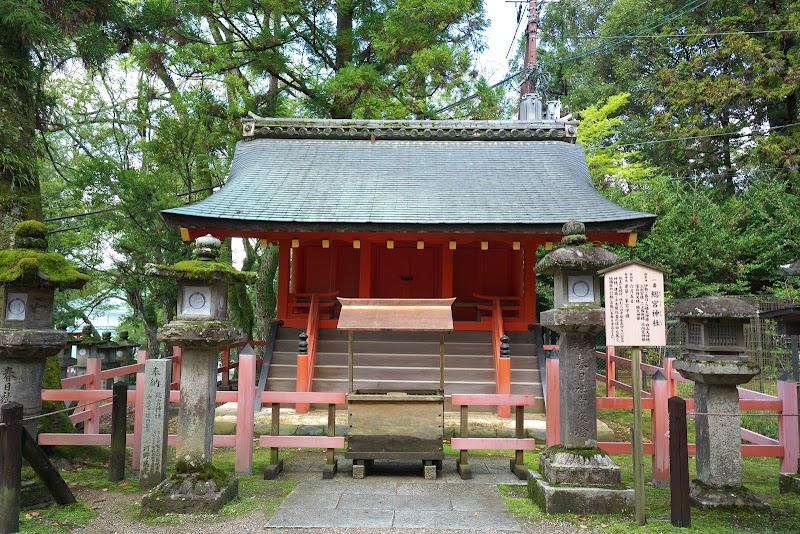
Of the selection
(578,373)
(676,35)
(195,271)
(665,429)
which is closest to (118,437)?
(195,271)

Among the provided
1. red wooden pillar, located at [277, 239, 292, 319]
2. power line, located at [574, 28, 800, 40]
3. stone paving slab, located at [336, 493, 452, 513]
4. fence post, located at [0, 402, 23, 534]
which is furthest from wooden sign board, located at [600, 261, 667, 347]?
power line, located at [574, 28, 800, 40]

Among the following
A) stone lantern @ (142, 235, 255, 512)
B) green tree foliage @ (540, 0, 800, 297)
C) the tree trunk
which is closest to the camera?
stone lantern @ (142, 235, 255, 512)

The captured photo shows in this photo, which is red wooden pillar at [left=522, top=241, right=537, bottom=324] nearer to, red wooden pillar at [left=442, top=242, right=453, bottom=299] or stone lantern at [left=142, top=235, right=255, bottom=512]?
red wooden pillar at [left=442, top=242, right=453, bottom=299]

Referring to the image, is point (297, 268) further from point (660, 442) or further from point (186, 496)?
point (660, 442)

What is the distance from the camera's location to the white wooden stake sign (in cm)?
449

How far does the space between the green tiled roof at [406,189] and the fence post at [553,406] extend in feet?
11.8

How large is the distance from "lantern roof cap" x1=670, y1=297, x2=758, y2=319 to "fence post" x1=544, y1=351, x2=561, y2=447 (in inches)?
62.6

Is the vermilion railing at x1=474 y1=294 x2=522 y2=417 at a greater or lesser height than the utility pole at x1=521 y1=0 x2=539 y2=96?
lesser

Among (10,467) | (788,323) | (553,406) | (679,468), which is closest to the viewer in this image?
(10,467)

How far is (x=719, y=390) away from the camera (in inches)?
194

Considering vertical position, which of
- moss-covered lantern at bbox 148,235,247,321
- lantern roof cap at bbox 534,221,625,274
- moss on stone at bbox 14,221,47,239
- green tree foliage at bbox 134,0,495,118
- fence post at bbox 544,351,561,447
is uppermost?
green tree foliage at bbox 134,0,495,118

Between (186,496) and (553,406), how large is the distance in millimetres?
3953

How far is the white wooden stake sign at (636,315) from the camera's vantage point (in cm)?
449

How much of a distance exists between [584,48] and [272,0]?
61.6ft
